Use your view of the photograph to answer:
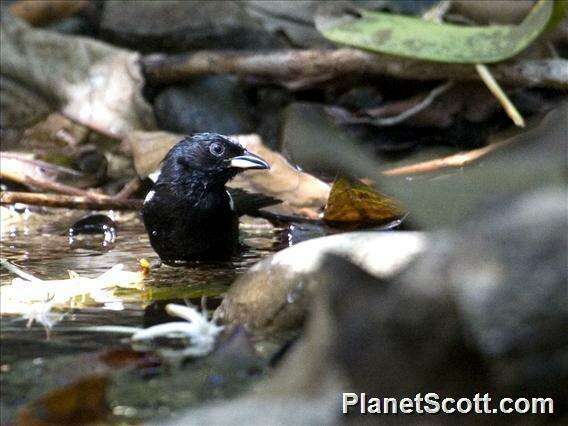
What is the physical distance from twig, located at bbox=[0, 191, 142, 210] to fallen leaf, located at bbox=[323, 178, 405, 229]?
1.15 m

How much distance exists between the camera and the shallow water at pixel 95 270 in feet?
9.88

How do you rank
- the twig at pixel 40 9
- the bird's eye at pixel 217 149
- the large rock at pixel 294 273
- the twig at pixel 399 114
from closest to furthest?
1. the large rock at pixel 294 273
2. the bird's eye at pixel 217 149
3. the twig at pixel 399 114
4. the twig at pixel 40 9

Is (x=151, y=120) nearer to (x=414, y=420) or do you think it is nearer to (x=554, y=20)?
(x=554, y=20)

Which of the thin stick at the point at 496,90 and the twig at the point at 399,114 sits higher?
the twig at the point at 399,114

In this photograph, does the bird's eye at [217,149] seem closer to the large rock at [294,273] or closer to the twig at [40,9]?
the large rock at [294,273]

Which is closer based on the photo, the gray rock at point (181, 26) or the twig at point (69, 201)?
the twig at point (69, 201)

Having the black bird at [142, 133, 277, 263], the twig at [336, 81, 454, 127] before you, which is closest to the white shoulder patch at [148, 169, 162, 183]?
the black bird at [142, 133, 277, 263]

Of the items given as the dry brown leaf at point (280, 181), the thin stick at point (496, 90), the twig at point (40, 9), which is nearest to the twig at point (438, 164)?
the dry brown leaf at point (280, 181)

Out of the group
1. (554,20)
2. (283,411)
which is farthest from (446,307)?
(554,20)

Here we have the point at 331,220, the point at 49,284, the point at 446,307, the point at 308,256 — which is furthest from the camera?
the point at 331,220

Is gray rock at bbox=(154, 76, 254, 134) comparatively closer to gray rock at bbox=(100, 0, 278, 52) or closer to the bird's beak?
gray rock at bbox=(100, 0, 278, 52)

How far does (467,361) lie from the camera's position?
2.10 meters

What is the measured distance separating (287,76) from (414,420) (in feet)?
16.7

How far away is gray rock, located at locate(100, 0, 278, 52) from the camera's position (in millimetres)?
7664
